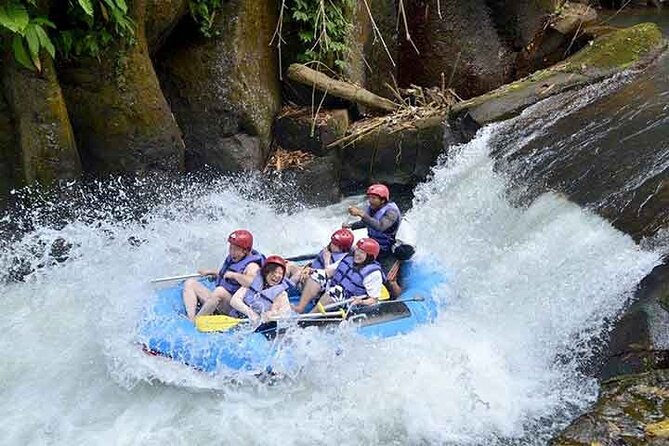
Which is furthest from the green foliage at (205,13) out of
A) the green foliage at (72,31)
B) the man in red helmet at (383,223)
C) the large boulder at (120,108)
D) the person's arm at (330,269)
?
the person's arm at (330,269)

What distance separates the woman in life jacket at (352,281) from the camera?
18.7 ft

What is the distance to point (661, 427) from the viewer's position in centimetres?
408

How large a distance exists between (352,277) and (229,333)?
1164mm

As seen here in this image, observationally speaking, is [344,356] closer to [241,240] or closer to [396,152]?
[241,240]

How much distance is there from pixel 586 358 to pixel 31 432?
389cm

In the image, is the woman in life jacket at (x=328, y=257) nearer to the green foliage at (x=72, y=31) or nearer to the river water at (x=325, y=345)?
the river water at (x=325, y=345)

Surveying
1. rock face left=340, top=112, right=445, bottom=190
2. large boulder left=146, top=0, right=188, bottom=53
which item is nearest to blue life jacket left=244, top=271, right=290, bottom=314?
large boulder left=146, top=0, right=188, bottom=53

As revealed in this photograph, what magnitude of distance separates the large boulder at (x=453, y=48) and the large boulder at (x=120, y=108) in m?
3.70

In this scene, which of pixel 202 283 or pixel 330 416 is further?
pixel 202 283

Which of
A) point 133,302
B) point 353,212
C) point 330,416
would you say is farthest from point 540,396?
point 133,302

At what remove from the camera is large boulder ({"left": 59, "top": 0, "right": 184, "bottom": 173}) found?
6582 millimetres

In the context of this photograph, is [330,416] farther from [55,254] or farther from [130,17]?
[130,17]

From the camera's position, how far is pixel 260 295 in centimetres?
544

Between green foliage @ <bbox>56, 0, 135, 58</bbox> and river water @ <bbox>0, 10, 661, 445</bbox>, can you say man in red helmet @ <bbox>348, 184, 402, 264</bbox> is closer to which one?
river water @ <bbox>0, 10, 661, 445</bbox>
